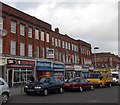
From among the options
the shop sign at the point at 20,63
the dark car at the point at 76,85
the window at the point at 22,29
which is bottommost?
the dark car at the point at 76,85

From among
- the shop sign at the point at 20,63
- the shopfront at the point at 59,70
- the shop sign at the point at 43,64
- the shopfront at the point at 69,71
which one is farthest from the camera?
the shopfront at the point at 69,71

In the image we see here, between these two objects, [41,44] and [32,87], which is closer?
[32,87]

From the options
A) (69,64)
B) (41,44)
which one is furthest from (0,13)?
(69,64)

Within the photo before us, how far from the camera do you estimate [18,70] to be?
A: 32000 millimetres

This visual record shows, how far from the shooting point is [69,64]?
163ft

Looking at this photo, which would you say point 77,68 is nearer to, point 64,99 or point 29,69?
point 29,69

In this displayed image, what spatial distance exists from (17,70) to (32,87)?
12498 millimetres

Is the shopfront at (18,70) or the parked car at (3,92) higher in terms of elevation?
the shopfront at (18,70)

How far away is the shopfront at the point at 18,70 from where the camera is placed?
30094 millimetres

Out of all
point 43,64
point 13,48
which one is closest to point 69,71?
point 43,64

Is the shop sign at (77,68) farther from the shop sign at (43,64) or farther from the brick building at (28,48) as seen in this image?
the shop sign at (43,64)

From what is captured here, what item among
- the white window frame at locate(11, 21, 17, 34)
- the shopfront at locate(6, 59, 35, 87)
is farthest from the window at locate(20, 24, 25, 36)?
the shopfront at locate(6, 59, 35, 87)

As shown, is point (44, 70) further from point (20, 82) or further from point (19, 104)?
point (19, 104)

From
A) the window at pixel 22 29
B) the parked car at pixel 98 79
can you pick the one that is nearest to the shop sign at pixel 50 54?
the window at pixel 22 29
